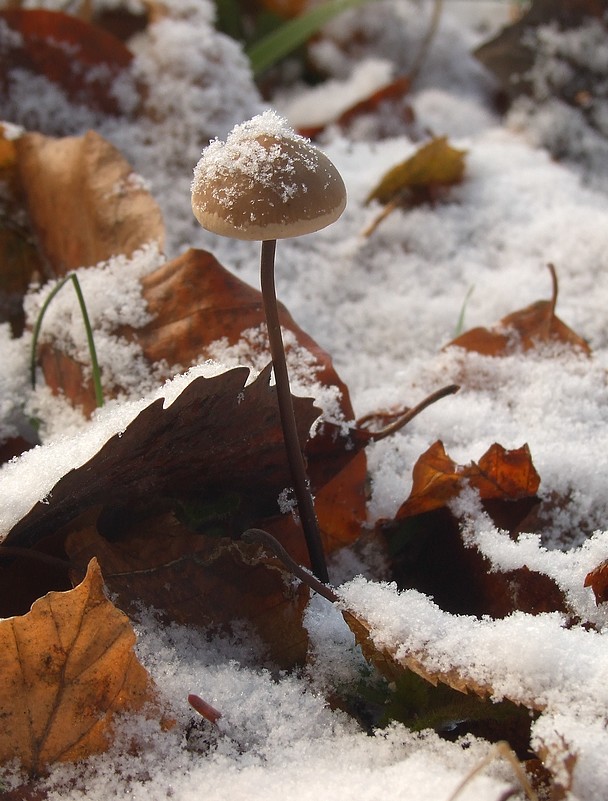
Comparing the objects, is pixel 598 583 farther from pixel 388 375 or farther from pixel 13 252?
pixel 13 252

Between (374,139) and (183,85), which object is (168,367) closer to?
(183,85)

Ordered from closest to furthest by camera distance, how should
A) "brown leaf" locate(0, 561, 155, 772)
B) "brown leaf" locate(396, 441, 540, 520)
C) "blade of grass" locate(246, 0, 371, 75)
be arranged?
"brown leaf" locate(0, 561, 155, 772) < "brown leaf" locate(396, 441, 540, 520) < "blade of grass" locate(246, 0, 371, 75)

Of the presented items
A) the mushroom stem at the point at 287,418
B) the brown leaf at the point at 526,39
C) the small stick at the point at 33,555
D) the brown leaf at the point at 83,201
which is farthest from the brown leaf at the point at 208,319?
the brown leaf at the point at 526,39

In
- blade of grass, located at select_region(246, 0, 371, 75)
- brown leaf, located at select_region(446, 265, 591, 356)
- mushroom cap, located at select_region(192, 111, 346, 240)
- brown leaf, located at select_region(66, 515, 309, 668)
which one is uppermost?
mushroom cap, located at select_region(192, 111, 346, 240)

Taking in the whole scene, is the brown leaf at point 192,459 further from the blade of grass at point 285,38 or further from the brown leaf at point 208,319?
the blade of grass at point 285,38

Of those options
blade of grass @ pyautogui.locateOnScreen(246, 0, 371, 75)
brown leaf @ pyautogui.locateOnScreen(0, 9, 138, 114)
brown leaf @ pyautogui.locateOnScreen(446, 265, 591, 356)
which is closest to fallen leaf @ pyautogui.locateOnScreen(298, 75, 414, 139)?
blade of grass @ pyautogui.locateOnScreen(246, 0, 371, 75)

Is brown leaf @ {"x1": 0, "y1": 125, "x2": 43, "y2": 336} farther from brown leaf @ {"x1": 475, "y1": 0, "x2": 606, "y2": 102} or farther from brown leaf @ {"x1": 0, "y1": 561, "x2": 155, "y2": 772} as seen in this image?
brown leaf @ {"x1": 475, "y1": 0, "x2": 606, "y2": 102}
